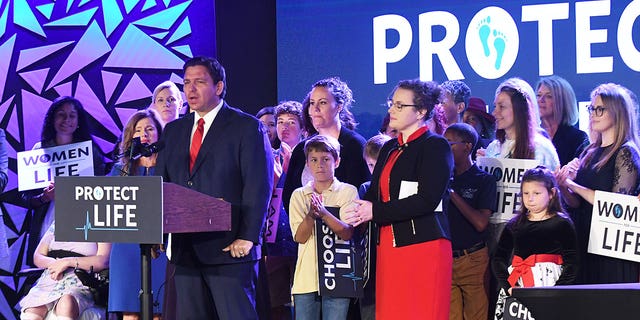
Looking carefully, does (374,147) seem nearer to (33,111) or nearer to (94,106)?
(94,106)

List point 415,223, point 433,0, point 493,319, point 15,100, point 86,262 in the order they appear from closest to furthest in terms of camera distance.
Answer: point 415,223 < point 493,319 < point 86,262 < point 433,0 < point 15,100

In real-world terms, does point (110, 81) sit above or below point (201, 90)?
above

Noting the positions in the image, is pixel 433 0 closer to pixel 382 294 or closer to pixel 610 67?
pixel 610 67

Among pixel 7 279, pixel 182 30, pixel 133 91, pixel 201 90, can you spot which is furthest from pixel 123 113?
pixel 201 90

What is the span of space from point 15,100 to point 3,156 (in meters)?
1.35

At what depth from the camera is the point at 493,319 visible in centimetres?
545

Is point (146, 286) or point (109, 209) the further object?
point (146, 286)

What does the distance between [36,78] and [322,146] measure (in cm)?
362

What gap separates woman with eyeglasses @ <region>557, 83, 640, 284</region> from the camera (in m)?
5.05

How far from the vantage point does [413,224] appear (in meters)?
4.44

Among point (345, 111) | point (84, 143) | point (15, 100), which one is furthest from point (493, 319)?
point (15, 100)

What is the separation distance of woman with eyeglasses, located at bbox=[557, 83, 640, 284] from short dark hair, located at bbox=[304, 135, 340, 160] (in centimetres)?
128

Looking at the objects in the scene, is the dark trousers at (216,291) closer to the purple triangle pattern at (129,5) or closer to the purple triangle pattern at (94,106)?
the purple triangle pattern at (94,106)

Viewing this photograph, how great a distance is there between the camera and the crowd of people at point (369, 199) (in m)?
4.50
